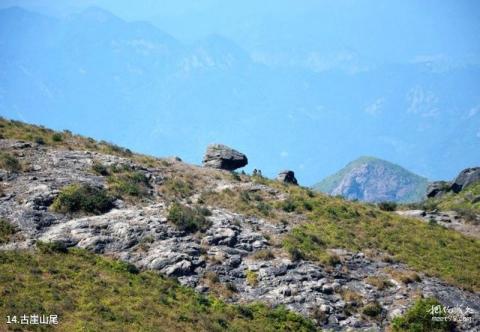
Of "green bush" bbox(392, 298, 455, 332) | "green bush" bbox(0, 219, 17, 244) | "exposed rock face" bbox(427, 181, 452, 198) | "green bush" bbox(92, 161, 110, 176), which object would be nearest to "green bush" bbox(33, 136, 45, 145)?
"green bush" bbox(92, 161, 110, 176)

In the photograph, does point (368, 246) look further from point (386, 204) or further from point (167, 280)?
point (386, 204)

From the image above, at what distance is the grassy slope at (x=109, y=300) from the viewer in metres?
29.0

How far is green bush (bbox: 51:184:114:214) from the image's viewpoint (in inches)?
1677

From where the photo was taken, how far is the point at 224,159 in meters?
66.4

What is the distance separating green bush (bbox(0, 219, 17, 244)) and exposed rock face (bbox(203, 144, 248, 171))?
30590mm

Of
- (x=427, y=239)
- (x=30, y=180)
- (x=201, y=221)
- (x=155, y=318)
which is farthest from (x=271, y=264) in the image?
(x=30, y=180)

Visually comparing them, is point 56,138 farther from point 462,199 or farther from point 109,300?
point 462,199

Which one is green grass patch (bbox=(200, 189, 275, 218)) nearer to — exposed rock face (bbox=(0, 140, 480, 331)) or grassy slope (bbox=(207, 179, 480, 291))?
grassy slope (bbox=(207, 179, 480, 291))

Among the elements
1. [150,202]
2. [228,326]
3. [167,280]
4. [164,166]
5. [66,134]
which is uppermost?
[66,134]

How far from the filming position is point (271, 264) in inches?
1524

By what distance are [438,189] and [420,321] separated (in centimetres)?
7278

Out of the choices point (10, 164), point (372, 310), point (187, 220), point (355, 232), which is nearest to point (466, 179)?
point (355, 232)

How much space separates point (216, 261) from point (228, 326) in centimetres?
774

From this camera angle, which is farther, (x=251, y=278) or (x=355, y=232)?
(x=355, y=232)
